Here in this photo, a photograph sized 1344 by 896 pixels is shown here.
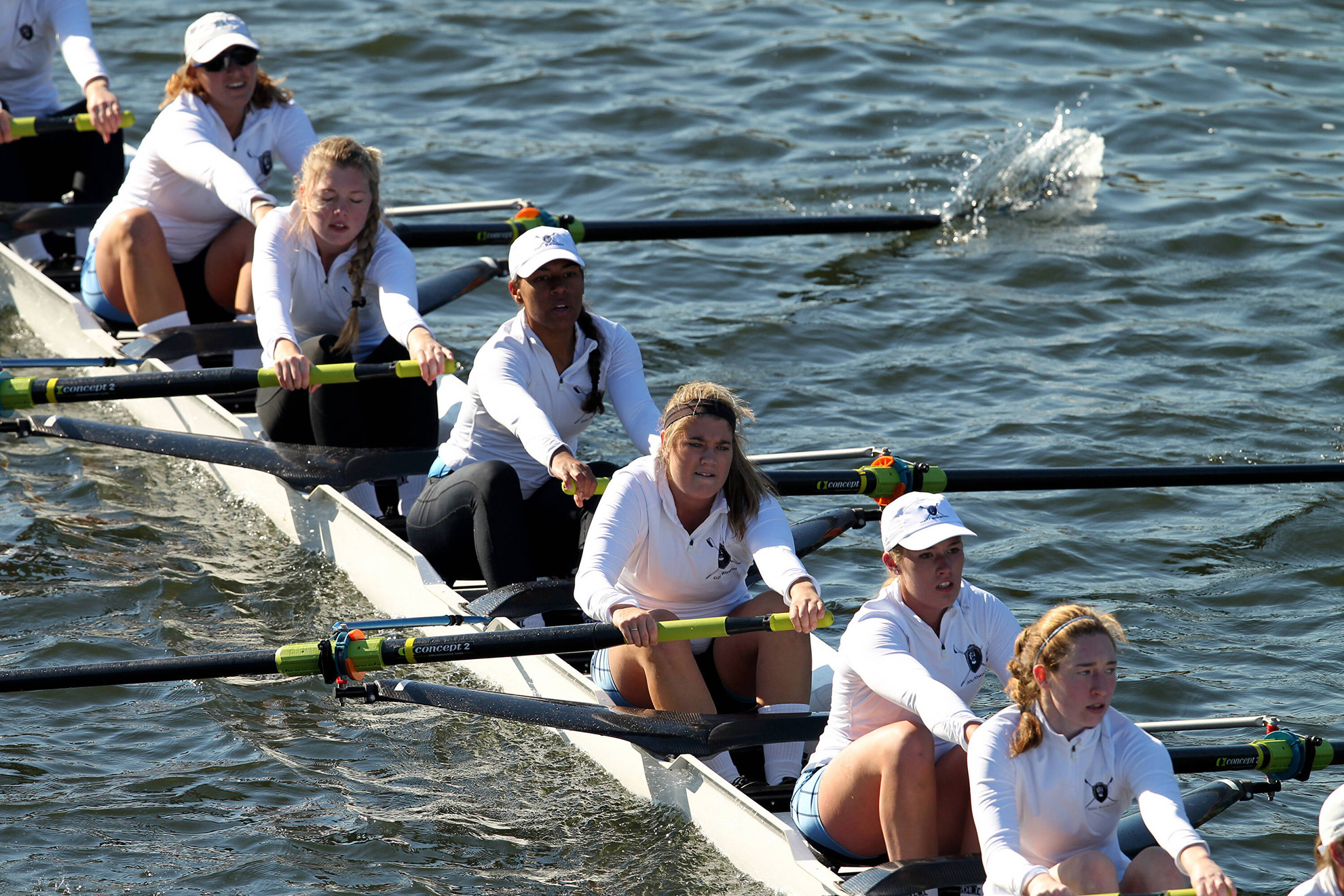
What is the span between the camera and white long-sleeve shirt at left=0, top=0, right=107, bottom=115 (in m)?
7.84

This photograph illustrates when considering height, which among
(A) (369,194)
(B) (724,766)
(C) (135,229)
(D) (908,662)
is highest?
(A) (369,194)

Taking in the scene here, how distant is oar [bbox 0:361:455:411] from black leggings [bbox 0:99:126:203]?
2584 millimetres

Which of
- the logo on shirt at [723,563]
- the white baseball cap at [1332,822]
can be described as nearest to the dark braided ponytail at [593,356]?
the logo on shirt at [723,563]

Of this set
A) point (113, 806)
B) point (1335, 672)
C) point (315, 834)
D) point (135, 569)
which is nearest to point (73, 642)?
point (135, 569)

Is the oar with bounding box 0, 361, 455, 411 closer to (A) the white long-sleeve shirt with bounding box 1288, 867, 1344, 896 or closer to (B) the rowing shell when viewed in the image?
(B) the rowing shell

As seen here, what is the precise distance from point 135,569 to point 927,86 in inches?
297

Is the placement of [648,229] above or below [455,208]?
below

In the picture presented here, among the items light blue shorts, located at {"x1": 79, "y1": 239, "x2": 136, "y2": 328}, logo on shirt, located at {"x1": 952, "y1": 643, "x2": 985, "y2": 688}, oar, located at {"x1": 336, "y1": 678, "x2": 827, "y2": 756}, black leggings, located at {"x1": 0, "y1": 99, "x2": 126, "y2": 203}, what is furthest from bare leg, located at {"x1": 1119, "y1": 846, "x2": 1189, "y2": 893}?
black leggings, located at {"x1": 0, "y1": 99, "x2": 126, "y2": 203}

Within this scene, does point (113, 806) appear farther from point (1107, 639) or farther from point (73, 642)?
point (1107, 639)

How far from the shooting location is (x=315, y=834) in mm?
4625

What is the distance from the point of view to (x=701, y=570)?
4.49 metres

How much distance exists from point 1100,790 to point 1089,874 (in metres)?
0.19

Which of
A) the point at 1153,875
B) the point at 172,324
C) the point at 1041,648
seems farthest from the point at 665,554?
the point at 172,324

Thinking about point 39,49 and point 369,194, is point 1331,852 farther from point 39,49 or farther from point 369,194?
point 39,49
